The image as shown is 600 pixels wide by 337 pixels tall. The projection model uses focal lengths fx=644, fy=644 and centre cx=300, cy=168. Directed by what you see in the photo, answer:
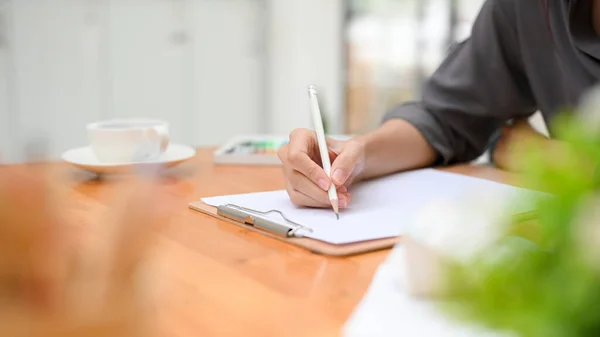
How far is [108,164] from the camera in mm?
897

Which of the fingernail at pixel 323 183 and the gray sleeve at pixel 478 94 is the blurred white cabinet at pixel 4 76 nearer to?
the gray sleeve at pixel 478 94

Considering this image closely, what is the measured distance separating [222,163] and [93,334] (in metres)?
0.85

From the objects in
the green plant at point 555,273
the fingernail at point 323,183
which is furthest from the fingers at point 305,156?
the green plant at point 555,273

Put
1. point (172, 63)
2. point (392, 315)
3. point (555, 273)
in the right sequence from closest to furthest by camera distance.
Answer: point (555, 273) < point (392, 315) < point (172, 63)

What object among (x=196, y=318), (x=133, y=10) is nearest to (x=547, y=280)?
(x=196, y=318)

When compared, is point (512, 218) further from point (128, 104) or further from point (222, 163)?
point (128, 104)

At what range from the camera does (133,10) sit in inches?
122

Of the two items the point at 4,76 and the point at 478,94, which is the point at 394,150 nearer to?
the point at 478,94

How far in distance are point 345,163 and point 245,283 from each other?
0.32 m

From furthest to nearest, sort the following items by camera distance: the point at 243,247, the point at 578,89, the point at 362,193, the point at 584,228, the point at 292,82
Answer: the point at 292,82
the point at 578,89
the point at 362,193
the point at 243,247
the point at 584,228

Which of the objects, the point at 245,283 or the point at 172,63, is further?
the point at 172,63

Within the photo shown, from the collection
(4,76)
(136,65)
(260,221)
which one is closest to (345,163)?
(260,221)

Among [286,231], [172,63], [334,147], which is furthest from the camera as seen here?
[172,63]

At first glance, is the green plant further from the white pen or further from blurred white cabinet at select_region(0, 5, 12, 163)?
blurred white cabinet at select_region(0, 5, 12, 163)
